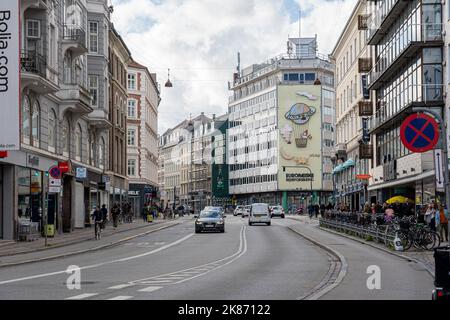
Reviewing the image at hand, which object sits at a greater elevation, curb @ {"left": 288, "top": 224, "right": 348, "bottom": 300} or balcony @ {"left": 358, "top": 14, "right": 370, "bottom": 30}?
balcony @ {"left": 358, "top": 14, "right": 370, "bottom": 30}

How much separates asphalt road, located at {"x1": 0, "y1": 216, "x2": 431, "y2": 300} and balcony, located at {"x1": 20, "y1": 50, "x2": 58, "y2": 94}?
33.4ft

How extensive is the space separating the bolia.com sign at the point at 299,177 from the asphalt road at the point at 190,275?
107204mm

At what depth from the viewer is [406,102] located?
47.7 meters

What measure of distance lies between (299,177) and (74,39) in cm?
9586

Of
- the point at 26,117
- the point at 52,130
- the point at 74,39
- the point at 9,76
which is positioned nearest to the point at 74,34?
the point at 74,39

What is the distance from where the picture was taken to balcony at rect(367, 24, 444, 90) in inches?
1718

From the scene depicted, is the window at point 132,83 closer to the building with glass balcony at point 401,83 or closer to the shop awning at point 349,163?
the shop awning at point 349,163

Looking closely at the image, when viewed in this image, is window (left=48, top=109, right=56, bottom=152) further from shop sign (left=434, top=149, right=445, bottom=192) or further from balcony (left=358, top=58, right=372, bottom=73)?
shop sign (left=434, top=149, right=445, bottom=192)

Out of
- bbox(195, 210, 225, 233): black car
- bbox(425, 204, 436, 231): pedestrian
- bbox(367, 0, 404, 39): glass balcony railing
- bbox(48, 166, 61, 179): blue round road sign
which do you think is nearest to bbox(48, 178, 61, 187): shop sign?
bbox(48, 166, 61, 179): blue round road sign

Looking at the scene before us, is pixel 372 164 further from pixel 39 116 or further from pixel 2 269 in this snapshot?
pixel 2 269

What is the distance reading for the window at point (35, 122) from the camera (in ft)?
130

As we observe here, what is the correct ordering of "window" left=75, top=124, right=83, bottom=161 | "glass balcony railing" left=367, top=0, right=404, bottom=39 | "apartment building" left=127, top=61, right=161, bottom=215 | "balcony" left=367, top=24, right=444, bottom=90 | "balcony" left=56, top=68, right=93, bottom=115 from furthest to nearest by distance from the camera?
"apartment building" left=127, top=61, right=161, bottom=215
"glass balcony railing" left=367, top=0, right=404, bottom=39
"window" left=75, top=124, right=83, bottom=161
"balcony" left=56, top=68, right=93, bottom=115
"balcony" left=367, top=24, right=444, bottom=90

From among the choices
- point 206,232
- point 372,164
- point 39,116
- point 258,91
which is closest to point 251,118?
point 258,91

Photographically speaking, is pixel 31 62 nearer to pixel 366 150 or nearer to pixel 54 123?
pixel 54 123
